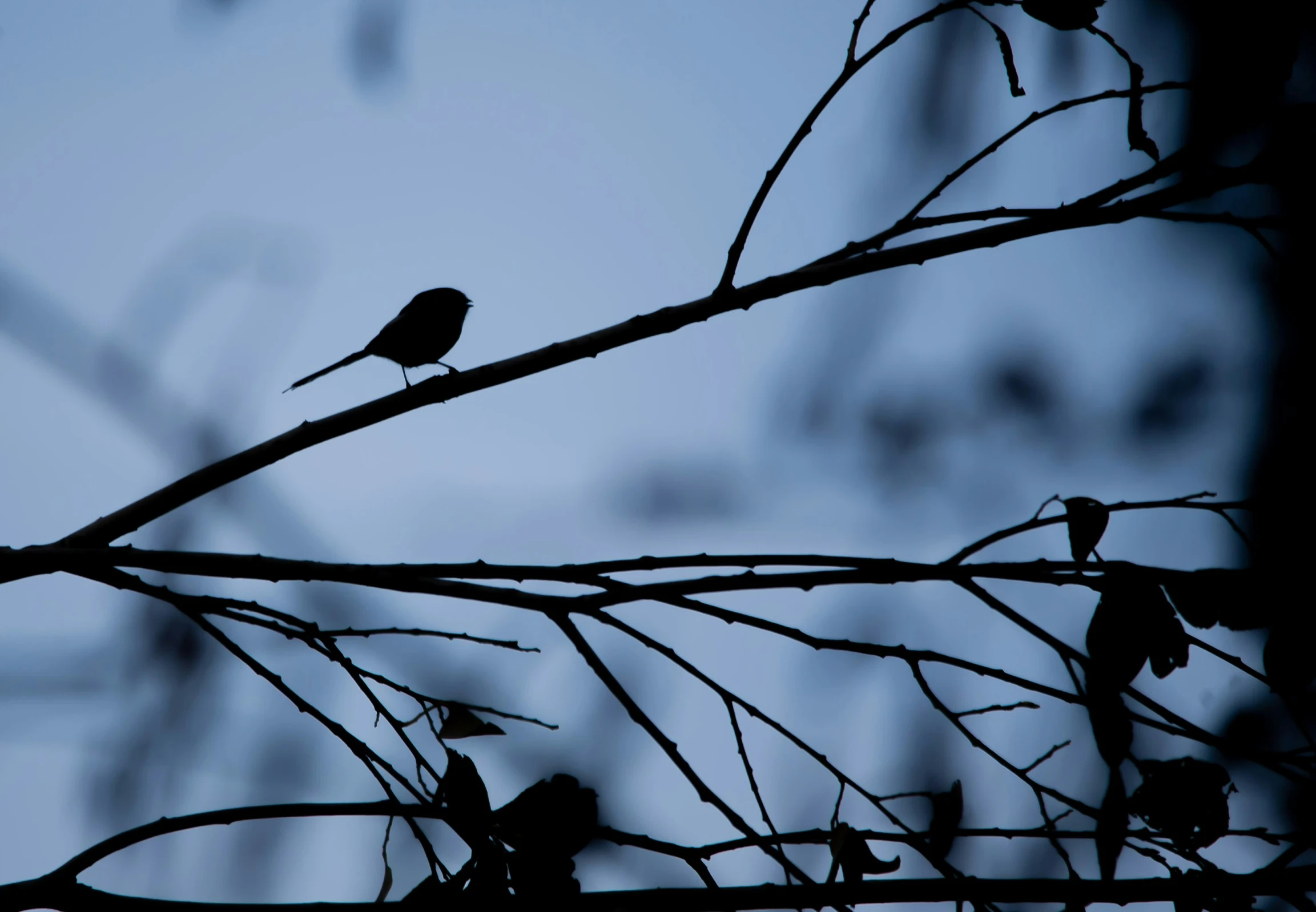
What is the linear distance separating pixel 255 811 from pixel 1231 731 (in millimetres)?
2265

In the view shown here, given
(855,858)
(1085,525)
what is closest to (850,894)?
(855,858)

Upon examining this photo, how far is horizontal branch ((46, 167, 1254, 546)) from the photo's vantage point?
5.20 feet

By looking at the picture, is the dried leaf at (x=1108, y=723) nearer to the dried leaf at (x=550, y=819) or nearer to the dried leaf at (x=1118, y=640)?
the dried leaf at (x=1118, y=640)

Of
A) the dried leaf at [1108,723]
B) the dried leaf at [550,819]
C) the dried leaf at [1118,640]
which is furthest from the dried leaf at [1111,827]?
the dried leaf at [550,819]

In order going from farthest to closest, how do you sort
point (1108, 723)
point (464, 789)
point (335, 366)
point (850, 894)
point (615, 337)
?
point (335, 366) < point (464, 789) < point (615, 337) < point (1108, 723) < point (850, 894)

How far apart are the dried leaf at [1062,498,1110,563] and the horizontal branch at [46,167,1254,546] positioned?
49 cm

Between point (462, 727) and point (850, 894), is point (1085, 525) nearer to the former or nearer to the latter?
point (850, 894)

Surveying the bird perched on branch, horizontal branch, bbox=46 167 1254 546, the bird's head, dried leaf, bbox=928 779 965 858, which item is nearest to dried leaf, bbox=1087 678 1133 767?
dried leaf, bbox=928 779 965 858

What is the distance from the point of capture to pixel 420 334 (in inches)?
140

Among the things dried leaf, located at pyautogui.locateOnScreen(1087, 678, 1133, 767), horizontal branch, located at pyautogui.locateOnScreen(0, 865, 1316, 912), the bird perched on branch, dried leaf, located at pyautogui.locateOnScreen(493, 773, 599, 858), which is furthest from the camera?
the bird perched on branch

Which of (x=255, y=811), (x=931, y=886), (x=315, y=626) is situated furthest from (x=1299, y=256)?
(x=255, y=811)

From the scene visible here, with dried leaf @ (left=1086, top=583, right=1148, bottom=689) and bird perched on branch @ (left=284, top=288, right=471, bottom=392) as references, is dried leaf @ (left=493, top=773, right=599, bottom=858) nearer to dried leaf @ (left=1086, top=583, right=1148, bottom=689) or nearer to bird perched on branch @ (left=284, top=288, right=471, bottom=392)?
dried leaf @ (left=1086, top=583, right=1148, bottom=689)

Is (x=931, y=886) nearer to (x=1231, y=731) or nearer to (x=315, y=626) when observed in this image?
(x=315, y=626)

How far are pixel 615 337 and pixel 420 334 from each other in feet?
6.72
